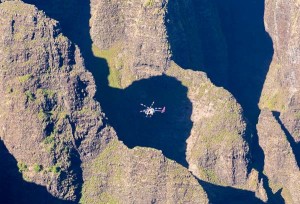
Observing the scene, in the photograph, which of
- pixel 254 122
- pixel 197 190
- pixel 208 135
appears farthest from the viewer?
pixel 254 122

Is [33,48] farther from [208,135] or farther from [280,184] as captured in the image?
[280,184]

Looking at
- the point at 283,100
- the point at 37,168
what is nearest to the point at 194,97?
the point at 283,100

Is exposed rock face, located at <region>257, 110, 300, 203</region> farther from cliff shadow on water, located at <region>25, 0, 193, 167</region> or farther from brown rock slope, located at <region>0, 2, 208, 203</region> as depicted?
brown rock slope, located at <region>0, 2, 208, 203</region>

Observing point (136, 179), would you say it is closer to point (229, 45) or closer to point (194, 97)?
point (194, 97)

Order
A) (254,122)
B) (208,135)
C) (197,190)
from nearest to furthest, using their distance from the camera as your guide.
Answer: (197,190) < (208,135) < (254,122)

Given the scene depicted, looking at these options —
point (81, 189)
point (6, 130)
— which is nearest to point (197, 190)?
point (81, 189)
